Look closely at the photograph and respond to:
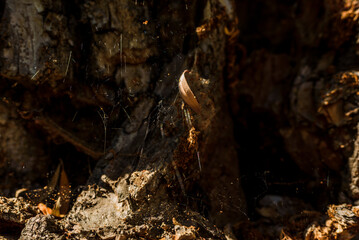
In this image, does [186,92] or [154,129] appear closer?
[186,92]

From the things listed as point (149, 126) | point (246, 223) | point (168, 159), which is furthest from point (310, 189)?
point (149, 126)

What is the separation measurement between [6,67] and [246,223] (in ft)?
6.23

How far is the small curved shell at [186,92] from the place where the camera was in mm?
1647

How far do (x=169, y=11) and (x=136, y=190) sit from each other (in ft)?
4.12

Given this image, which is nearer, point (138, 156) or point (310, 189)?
point (138, 156)

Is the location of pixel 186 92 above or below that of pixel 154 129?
above

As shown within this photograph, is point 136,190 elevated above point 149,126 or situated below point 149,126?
below

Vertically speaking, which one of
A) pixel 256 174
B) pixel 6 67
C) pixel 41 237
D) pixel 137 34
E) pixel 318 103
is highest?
pixel 137 34

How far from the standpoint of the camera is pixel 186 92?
5.42 ft

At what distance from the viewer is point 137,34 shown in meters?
1.81

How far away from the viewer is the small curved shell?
1.65 meters

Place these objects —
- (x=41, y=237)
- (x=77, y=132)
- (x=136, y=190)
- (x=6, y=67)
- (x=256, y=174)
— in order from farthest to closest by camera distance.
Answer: (x=256, y=174), (x=77, y=132), (x=6, y=67), (x=136, y=190), (x=41, y=237)

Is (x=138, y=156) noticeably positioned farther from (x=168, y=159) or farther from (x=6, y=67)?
(x=6, y=67)

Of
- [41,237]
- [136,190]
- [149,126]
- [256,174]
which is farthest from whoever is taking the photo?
[256,174]
